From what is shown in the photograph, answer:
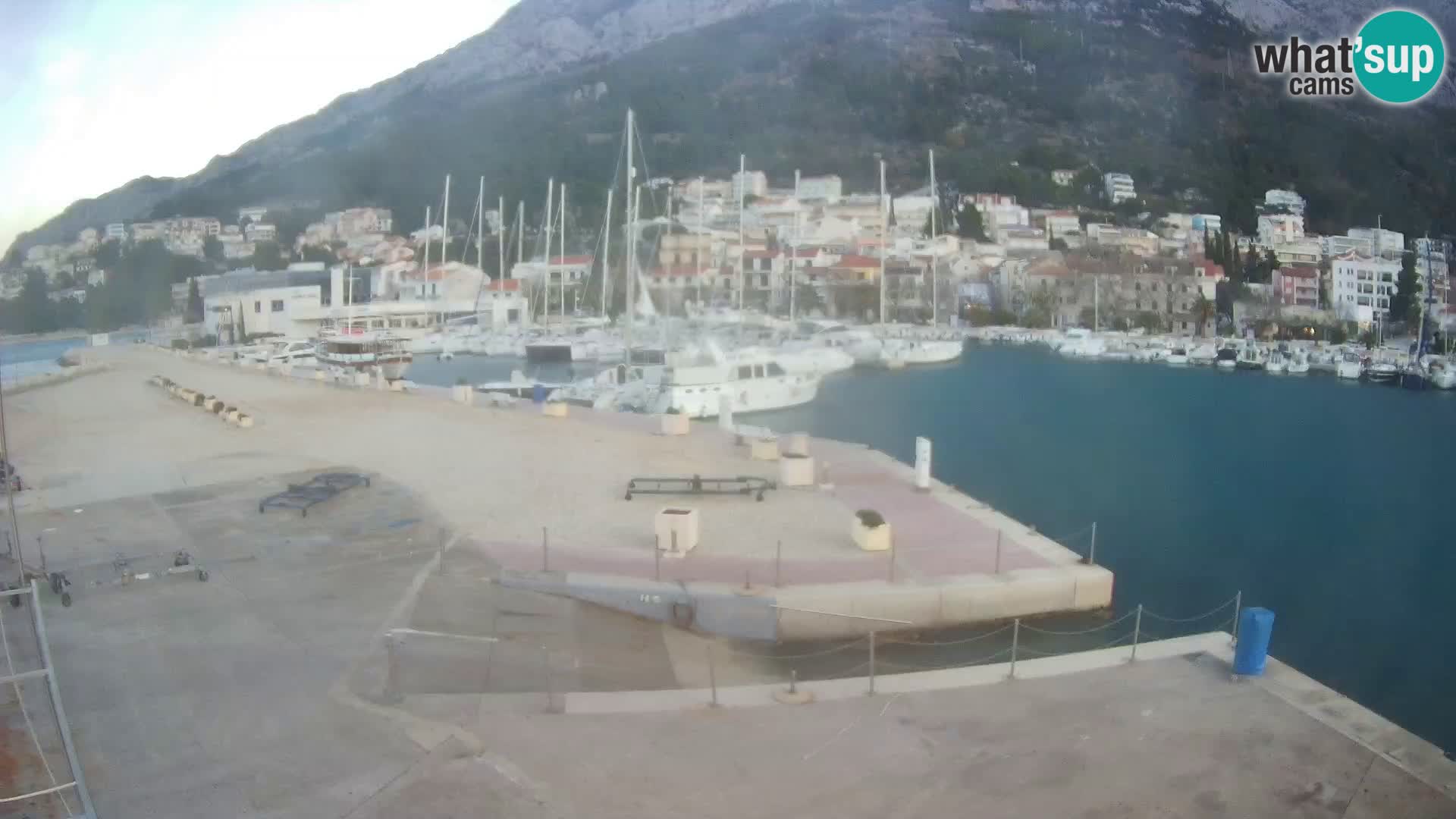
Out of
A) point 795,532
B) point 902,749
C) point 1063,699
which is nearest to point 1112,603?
point 795,532

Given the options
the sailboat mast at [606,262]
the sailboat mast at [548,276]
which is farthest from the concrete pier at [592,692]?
the sailboat mast at [548,276]

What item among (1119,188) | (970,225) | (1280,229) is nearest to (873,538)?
(1280,229)

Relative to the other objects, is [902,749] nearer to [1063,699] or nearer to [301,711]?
[1063,699]

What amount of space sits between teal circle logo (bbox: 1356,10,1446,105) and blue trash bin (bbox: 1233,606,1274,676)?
33.1 ft

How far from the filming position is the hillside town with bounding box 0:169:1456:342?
97.2ft

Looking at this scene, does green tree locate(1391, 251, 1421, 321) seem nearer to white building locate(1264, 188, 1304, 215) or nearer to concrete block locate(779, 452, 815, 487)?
white building locate(1264, 188, 1304, 215)

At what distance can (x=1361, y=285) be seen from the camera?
98.0 ft

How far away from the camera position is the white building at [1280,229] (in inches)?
1389

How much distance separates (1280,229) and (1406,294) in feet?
26.5

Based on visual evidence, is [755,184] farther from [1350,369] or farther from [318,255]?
[1350,369]

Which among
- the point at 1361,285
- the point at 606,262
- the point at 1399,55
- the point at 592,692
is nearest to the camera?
the point at 592,692

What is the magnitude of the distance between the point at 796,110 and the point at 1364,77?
46.3 m

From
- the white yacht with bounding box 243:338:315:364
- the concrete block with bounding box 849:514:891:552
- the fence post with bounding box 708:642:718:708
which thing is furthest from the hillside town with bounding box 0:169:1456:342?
the fence post with bounding box 708:642:718:708

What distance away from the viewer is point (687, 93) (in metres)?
57.7
